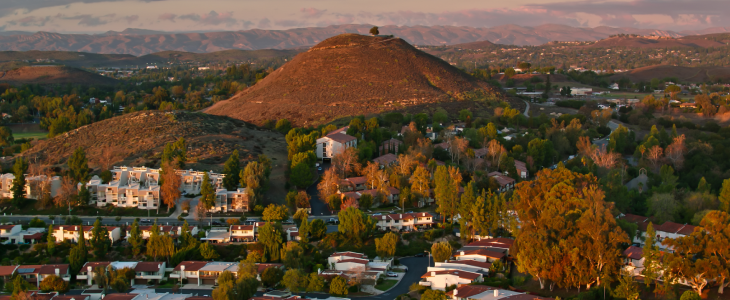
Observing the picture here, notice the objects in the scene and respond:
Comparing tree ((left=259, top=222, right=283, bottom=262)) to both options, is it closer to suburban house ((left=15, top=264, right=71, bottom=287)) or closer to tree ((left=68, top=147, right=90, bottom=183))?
suburban house ((left=15, top=264, right=71, bottom=287))

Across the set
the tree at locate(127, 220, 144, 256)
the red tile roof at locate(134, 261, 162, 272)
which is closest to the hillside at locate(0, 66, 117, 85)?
the tree at locate(127, 220, 144, 256)

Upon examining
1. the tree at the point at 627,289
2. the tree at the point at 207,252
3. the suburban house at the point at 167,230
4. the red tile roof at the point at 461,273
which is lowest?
the tree at the point at 207,252

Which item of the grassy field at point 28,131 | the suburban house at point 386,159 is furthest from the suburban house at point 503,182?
the grassy field at point 28,131

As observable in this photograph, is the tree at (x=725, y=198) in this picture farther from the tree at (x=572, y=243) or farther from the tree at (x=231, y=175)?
the tree at (x=231, y=175)

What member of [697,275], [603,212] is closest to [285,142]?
[603,212]

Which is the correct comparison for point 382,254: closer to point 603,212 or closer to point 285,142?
point 603,212

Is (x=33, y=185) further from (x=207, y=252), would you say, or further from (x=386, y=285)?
(x=386, y=285)
